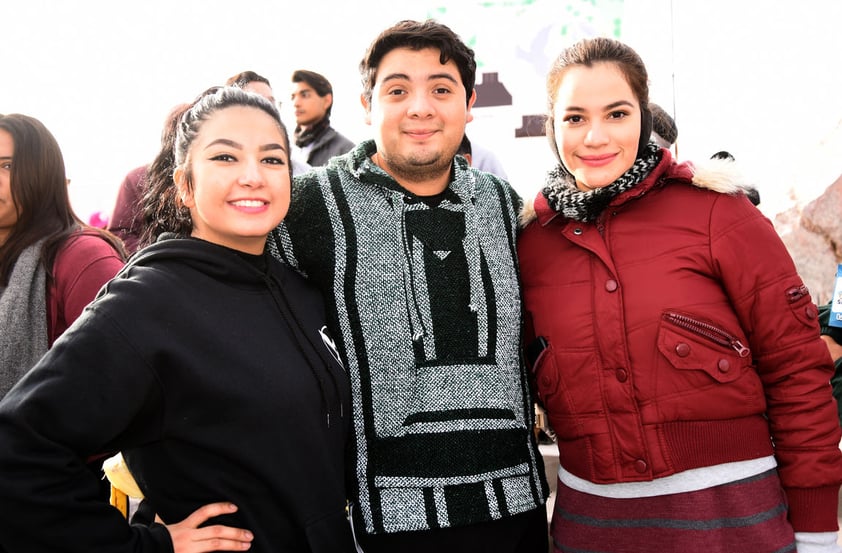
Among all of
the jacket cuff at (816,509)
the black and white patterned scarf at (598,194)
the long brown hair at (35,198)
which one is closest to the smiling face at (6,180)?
the long brown hair at (35,198)

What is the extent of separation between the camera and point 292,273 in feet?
5.11

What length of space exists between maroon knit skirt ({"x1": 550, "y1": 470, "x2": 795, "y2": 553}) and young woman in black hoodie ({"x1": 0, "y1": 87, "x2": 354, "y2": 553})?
534 millimetres

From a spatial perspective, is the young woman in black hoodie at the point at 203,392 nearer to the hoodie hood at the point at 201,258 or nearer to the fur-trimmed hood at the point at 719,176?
the hoodie hood at the point at 201,258

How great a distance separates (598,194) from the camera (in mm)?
1525

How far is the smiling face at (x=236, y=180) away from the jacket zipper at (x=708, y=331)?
821 mm

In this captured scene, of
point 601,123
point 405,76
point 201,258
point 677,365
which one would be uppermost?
point 405,76

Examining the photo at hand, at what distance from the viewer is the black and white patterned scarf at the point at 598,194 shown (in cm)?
151

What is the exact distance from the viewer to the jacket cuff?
1397 mm

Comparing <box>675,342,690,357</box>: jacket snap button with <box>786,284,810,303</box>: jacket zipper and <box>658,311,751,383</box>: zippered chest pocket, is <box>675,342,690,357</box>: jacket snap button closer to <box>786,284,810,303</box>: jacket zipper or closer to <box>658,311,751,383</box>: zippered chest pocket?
<box>658,311,751,383</box>: zippered chest pocket

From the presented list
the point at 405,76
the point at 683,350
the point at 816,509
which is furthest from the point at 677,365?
the point at 405,76

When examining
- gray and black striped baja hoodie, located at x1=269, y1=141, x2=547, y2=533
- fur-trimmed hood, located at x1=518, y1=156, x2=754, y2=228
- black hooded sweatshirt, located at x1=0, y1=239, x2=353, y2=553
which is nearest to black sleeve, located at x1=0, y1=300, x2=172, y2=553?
black hooded sweatshirt, located at x1=0, y1=239, x2=353, y2=553

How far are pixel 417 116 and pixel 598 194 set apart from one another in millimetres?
449

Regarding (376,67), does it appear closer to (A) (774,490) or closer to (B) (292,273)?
(B) (292,273)

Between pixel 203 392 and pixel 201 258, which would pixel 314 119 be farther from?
pixel 203 392
